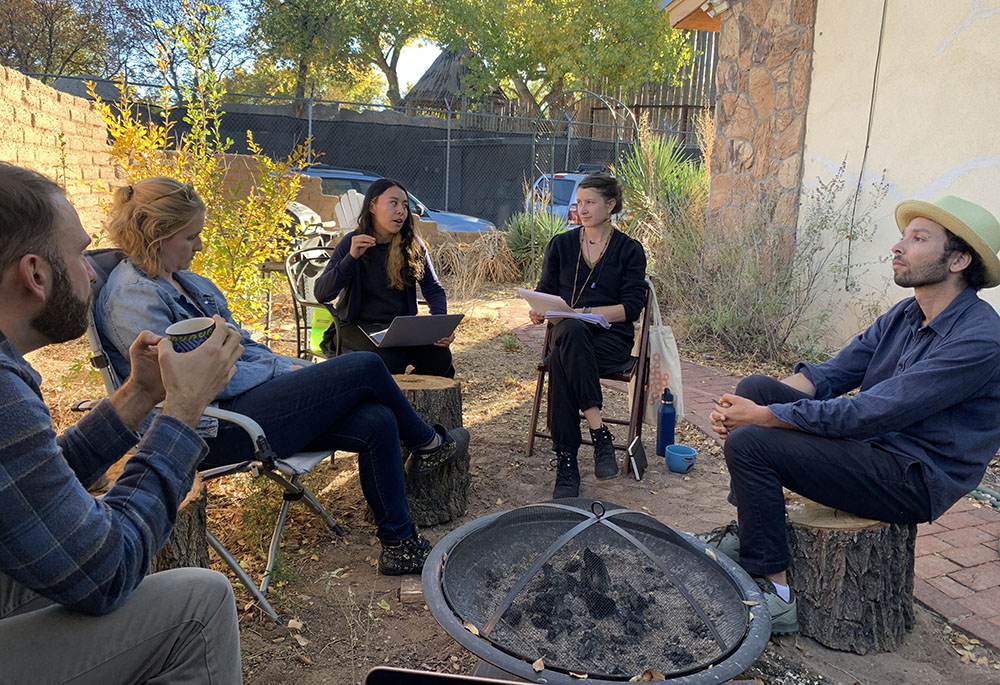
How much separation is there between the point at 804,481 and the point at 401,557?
4.92 ft

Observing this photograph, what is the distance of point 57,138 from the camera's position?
5.65 m

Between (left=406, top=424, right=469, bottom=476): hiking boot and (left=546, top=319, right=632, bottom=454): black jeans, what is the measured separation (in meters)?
0.71

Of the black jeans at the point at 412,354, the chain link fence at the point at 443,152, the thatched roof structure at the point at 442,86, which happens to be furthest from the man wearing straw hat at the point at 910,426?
the thatched roof structure at the point at 442,86

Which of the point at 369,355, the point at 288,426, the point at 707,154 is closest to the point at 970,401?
the point at 369,355

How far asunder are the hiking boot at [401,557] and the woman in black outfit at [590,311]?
97 cm

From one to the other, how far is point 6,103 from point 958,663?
5.93 m

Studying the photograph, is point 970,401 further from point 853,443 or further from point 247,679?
point 247,679

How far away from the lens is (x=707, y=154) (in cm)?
803

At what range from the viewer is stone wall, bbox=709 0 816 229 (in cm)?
630

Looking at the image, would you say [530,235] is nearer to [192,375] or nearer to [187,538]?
[187,538]

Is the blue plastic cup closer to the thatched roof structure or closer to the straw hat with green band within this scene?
the straw hat with green band

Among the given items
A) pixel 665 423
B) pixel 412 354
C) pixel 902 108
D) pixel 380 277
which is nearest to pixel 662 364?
pixel 665 423

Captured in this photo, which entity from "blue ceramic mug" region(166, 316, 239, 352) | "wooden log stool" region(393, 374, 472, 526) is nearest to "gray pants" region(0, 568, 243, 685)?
"blue ceramic mug" region(166, 316, 239, 352)

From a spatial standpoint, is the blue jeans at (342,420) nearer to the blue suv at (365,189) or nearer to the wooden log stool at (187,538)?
the wooden log stool at (187,538)
